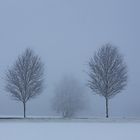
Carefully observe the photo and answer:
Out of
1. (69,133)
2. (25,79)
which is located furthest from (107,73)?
(69,133)

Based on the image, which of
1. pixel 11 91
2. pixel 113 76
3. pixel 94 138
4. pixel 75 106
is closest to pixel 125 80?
pixel 113 76

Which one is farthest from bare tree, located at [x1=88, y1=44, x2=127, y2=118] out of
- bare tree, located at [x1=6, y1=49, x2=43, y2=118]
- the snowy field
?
the snowy field

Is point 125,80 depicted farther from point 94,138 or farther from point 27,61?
point 94,138

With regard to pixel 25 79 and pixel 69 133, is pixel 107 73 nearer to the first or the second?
pixel 25 79

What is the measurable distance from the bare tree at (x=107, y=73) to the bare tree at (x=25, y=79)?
25.1 feet

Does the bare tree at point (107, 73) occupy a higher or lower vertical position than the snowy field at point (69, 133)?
higher

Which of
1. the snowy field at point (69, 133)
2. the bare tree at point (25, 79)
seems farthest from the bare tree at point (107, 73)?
the snowy field at point (69, 133)

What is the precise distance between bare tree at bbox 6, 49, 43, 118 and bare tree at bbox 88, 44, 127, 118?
7.66m

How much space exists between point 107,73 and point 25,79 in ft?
38.4

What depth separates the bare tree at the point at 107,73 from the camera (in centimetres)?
7031

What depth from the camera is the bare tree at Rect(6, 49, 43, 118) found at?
72.1 metres

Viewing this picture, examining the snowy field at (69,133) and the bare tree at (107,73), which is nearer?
the snowy field at (69,133)

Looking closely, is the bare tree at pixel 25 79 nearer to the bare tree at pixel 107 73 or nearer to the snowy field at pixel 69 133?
the bare tree at pixel 107 73

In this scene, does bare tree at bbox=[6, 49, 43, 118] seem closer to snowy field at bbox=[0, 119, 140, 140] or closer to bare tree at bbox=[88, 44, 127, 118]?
bare tree at bbox=[88, 44, 127, 118]
